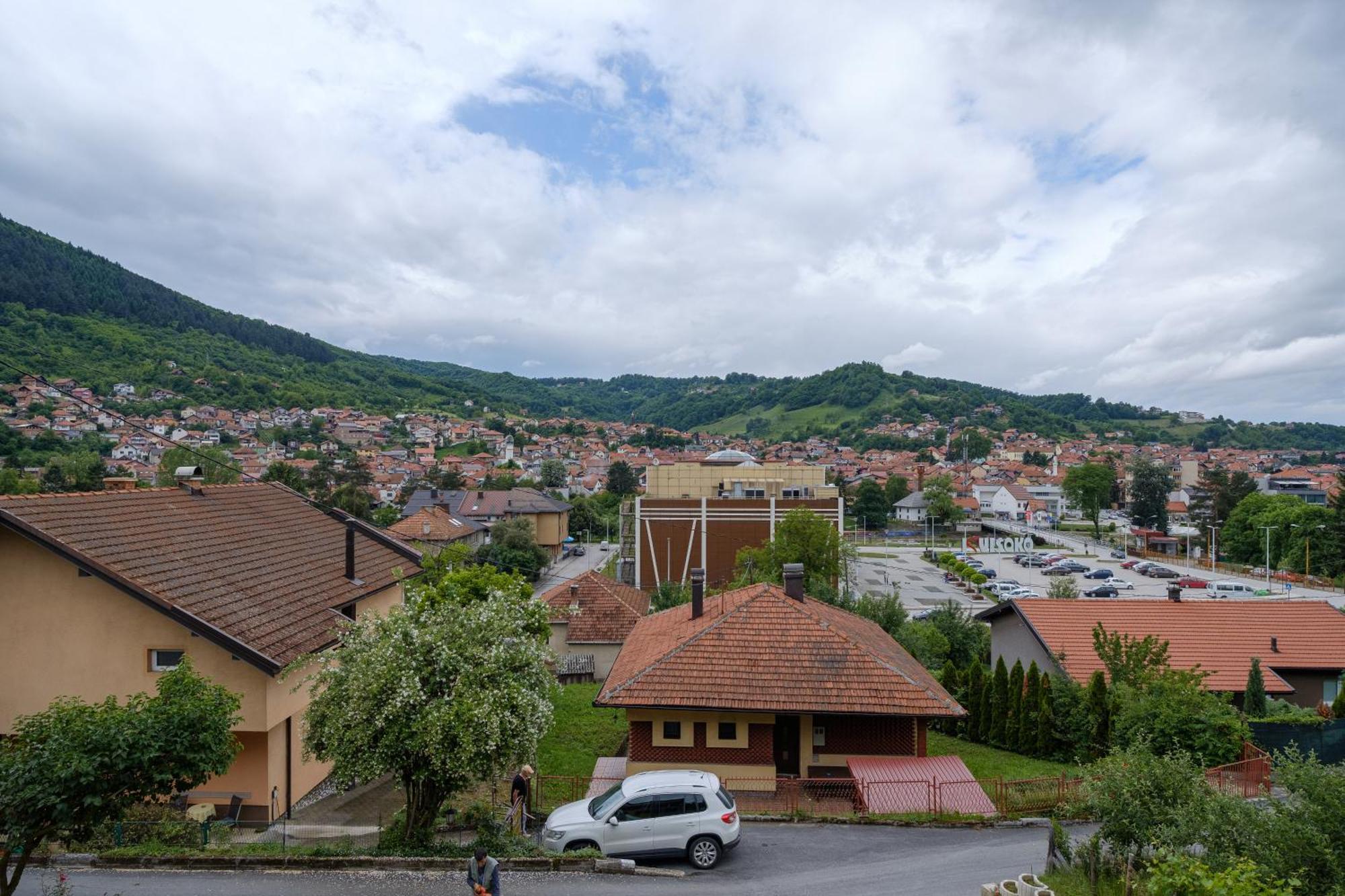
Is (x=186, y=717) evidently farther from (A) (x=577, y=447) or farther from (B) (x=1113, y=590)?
(A) (x=577, y=447)

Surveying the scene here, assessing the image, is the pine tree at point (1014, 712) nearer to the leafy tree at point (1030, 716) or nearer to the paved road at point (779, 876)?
the leafy tree at point (1030, 716)

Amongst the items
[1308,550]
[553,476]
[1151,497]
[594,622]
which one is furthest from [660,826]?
[553,476]

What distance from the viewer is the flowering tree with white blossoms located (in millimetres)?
10320

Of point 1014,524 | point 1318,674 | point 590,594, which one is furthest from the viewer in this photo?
point 1014,524

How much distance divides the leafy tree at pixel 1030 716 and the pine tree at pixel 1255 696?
5170mm

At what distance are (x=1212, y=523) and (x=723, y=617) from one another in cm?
9384

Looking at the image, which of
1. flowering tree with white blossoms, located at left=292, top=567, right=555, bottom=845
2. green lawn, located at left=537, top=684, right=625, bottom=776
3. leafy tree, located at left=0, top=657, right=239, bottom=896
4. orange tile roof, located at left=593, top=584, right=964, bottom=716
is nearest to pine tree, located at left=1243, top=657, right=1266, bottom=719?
orange tile roof, located at left=593, top=584, right=964, bottom=716

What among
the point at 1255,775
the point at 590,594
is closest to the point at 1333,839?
the point at 1255,775


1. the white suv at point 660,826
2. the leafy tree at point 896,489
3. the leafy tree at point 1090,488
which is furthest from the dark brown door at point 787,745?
the leafy tree at point 896,489

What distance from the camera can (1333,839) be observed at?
8.10m

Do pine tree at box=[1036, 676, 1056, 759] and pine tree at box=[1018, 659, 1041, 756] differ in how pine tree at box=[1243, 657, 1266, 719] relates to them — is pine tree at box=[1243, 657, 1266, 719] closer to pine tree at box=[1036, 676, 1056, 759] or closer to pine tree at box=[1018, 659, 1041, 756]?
pine tree at box=[1036, 676, 1056, 759]

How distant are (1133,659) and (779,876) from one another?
13510 mm

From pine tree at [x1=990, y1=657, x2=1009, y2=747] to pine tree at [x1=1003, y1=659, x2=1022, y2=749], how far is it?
9cm

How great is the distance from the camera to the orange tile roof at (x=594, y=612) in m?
33.4
